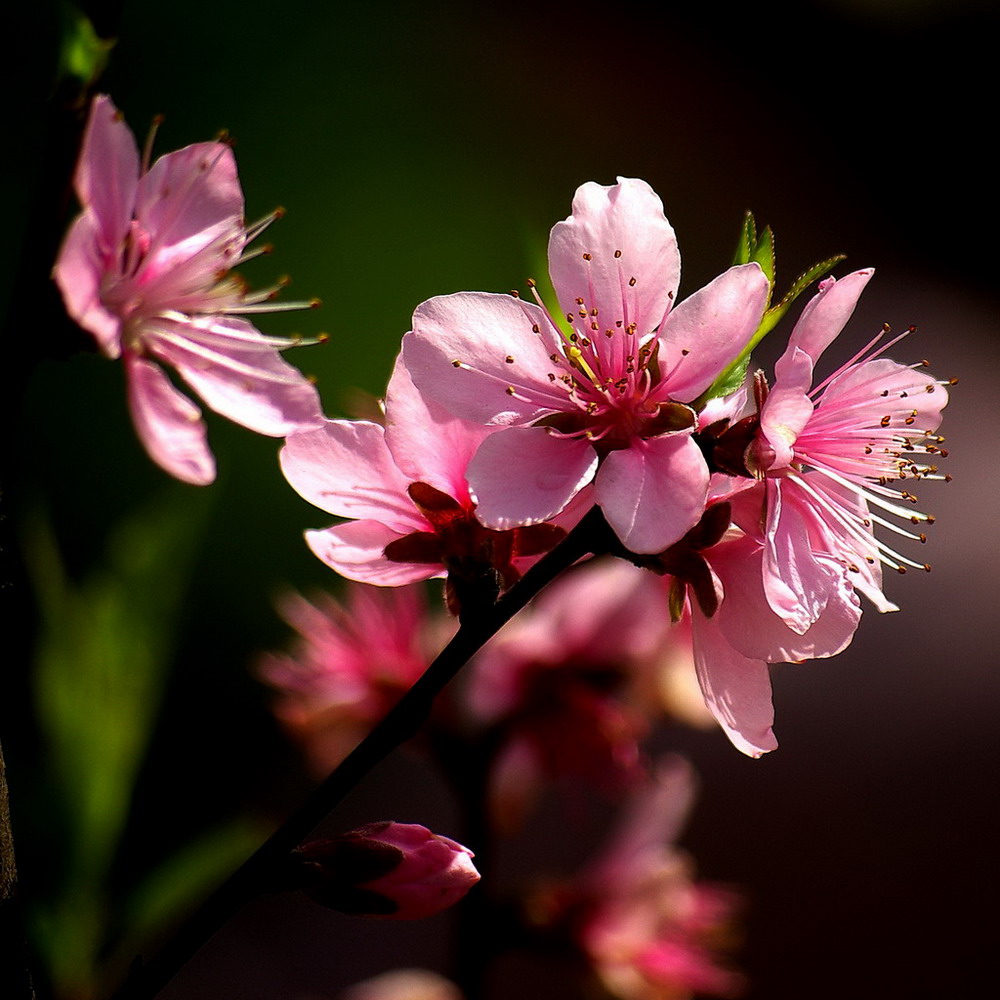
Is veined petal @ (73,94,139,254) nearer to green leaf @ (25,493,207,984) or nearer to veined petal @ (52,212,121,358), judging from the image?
veined petal @ (52,212,121,358)

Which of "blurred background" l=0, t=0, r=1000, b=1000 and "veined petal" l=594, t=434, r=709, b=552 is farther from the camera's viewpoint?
"blurred background" l=0, t=0, r=1000, b=1000

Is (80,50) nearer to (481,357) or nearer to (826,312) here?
(481,357)

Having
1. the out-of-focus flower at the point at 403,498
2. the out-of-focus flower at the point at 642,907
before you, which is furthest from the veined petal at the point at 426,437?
the out-of-focus flower at the point at 642,907

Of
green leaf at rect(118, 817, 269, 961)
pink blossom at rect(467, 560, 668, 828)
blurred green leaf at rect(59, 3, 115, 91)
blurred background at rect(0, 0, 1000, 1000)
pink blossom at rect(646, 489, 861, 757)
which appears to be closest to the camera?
blurred green leaf at rect(59, 3, 115, 91)

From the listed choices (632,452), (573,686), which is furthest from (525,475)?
(573,686)

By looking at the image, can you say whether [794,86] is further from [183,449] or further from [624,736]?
[183,449]

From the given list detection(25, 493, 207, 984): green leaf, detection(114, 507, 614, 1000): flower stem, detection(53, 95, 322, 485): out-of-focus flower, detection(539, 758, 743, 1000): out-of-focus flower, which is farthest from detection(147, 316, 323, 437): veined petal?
detection(539, 758, 743, 1000): out-of-focus flower

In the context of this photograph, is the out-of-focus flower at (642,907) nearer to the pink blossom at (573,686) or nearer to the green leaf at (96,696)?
the pink blossom at (573,686)
